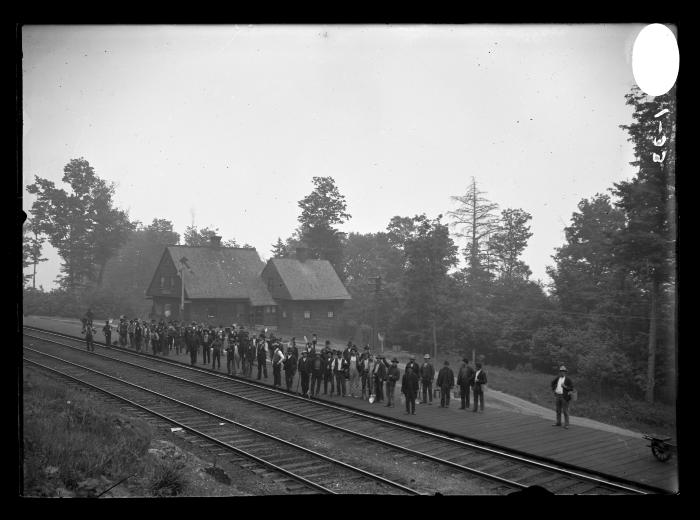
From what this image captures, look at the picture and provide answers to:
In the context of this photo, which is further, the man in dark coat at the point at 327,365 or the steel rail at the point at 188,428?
the man in dark coat at the point at 327,365

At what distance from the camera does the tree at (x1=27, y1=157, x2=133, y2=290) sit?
32.5 m

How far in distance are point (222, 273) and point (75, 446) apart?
27.8 m

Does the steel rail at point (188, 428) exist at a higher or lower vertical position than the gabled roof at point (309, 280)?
lower

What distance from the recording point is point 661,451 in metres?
9.53

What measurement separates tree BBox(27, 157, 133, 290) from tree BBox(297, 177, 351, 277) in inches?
616

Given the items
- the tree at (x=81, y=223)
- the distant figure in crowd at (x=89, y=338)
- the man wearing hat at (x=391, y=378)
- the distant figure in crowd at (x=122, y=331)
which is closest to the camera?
the man wearing hat at (x=391, y=378)

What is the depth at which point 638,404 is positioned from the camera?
1947 centimetres

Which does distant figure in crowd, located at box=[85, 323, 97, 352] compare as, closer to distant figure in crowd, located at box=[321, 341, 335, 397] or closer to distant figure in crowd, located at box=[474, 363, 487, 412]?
distant figure in crowd, located at box=[321, 341, 335, 397]

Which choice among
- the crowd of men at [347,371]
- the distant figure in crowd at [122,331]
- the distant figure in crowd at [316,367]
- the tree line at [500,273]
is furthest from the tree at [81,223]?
the distant figure in crowd at [316,367]

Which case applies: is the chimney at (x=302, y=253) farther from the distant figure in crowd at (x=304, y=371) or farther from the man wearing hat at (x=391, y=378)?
the man wearing hat at (x=391, y=378)

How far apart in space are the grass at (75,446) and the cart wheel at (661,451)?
9.47 metres

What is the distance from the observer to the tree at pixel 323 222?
4712 centimetres
